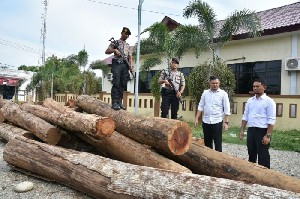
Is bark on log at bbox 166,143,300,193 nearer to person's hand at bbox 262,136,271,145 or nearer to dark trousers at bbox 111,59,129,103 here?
person's hand at bbox 262,136,271,145

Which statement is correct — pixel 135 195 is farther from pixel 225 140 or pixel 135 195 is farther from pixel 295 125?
pixel 295 125

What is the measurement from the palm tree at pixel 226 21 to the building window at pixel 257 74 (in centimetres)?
151

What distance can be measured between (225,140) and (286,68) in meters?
4.63

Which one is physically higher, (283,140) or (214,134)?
(214,134)

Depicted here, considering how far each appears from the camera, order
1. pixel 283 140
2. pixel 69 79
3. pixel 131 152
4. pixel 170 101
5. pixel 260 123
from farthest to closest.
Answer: pixel 69 79
pixel 283 140
pixel 170 101
pixel 260 123
pixel 131 152

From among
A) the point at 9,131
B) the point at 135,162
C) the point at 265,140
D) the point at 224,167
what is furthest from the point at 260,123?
the point at 9,131

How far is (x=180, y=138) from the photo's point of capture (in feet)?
15.6

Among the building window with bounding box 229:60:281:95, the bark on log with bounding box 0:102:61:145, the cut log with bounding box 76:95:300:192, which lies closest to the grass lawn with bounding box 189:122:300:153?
the building window with bounding box 229:60:281:95

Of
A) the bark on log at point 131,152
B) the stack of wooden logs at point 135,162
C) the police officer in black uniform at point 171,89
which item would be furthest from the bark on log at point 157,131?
the police officer in black uniform at point 171,89

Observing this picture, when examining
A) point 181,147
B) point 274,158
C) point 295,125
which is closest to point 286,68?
point 295,125

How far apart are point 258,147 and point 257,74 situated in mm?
10013

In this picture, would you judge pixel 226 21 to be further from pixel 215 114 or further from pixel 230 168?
pixel 230 168

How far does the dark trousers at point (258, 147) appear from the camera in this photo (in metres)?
5.41

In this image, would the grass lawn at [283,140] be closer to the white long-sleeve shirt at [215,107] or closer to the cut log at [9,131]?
the white long-sleeve shirt at [215,107]
